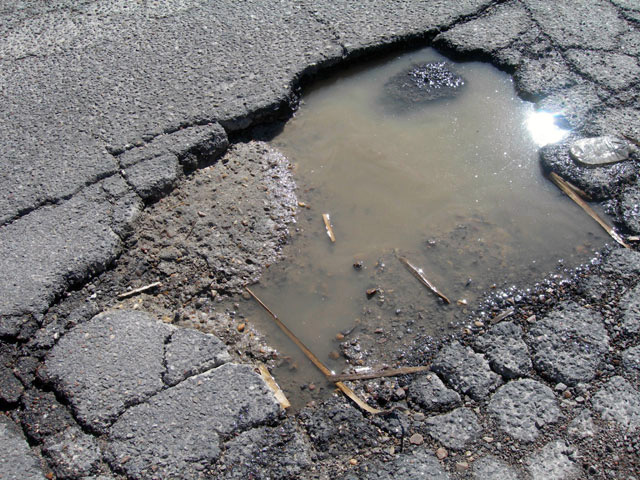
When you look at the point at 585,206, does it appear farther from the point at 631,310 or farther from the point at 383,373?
the point at 383,373

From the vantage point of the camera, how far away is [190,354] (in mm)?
2193

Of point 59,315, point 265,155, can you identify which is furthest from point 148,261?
point 265,155

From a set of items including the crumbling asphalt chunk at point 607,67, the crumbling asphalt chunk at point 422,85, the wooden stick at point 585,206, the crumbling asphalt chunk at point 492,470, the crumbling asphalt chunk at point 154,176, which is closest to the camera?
the crumbling asphalt chunk at point 492,470

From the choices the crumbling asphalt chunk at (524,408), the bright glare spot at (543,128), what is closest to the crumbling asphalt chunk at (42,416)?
the crumbling asphalt chunk at (524,408)

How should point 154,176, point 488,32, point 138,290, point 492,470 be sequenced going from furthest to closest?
point 488,32, point 154,176, point 138,290, point 492,470

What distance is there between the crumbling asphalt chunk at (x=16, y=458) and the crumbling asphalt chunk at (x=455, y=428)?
130 cm

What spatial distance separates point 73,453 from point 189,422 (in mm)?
392

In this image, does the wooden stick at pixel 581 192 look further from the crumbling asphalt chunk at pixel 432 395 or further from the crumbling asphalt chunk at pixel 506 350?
the crumbling asphalt chunk at pixel 432 395

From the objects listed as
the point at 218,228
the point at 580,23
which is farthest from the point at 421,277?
the point at 580,23

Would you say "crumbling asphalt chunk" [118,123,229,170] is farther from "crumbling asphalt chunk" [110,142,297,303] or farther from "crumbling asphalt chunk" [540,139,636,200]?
"crumbling asphalt chunk" [540,139,636,200]

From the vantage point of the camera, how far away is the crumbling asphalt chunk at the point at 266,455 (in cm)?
191

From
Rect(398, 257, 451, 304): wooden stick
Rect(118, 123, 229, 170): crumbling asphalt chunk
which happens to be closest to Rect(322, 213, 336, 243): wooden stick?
Rect(398, 257, 451, 304): wooden stick

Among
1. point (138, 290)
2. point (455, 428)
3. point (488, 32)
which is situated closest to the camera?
point (455, 428)

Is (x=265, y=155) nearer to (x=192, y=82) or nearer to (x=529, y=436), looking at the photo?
(x=192, y=82)
